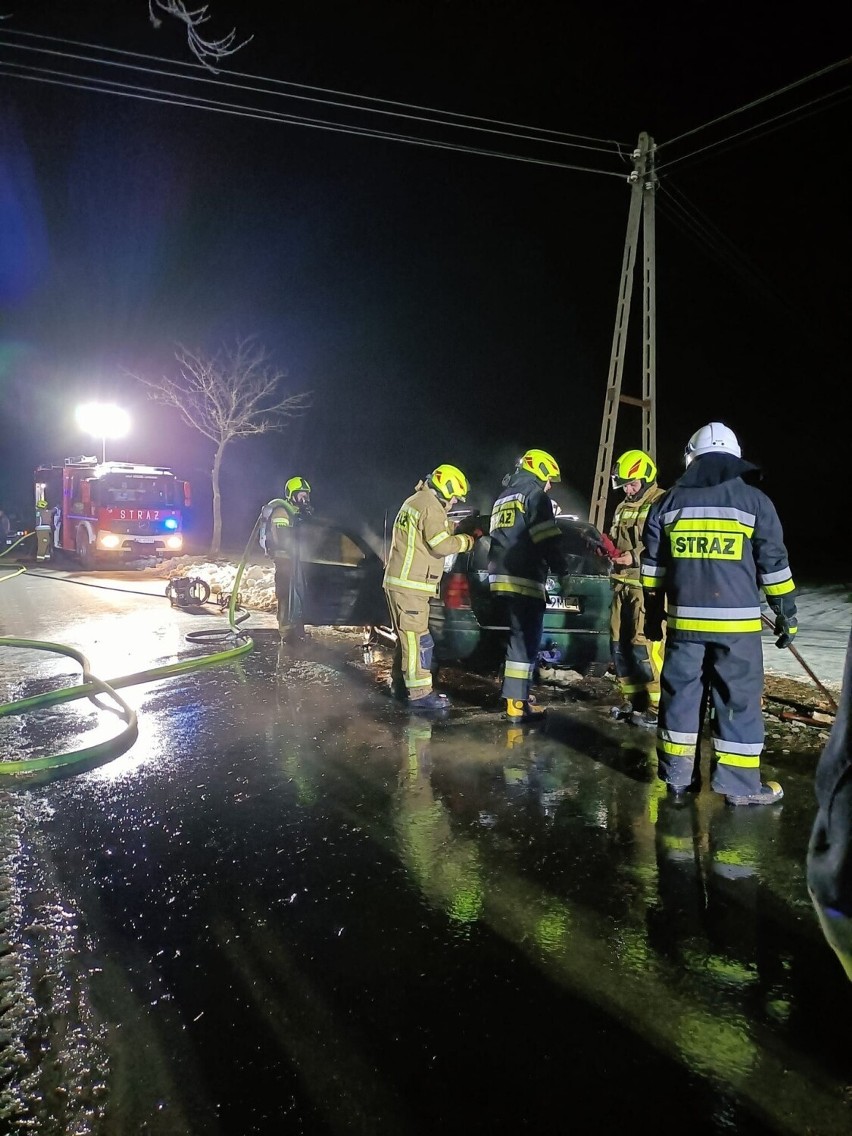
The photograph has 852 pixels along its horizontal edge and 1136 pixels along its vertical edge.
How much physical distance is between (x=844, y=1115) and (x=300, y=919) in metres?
1.84

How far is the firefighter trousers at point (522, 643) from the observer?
5.46m

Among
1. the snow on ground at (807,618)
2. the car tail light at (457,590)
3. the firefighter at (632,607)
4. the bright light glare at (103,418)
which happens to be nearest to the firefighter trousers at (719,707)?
the firefighter at (632,607)

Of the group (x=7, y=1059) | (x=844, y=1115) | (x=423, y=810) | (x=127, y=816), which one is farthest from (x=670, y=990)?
(x=127, y=816)

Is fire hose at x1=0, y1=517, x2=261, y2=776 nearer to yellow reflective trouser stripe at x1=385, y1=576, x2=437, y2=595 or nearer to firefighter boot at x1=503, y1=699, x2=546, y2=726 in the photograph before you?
yellow reflective trouser stripe at x1=385, y1=576, x2=437, y2=595

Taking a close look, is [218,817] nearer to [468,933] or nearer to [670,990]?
[468,933]

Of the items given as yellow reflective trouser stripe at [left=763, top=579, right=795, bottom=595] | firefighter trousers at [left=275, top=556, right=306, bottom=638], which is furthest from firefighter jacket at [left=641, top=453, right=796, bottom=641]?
firefighter trousers at [left=275, top=556, right=306, bottom=638]

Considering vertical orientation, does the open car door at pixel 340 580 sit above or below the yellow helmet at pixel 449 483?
below

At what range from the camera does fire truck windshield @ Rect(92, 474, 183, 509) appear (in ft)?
56.3

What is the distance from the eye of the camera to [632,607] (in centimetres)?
572

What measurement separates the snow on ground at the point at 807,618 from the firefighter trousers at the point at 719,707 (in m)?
3.23

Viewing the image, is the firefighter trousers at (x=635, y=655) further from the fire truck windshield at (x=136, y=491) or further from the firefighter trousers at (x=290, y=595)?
the fire truck windshield at (x=136, y=491)

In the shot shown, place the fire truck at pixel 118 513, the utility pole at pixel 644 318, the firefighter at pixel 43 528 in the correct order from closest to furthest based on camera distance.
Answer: the utility pole at pixel 644 318, the fire truck at pixel 118 513, the firefighter at pixel 43 528

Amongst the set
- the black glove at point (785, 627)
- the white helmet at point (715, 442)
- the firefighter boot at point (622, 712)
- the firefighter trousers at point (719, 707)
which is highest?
the white helmet at point (715, 442)

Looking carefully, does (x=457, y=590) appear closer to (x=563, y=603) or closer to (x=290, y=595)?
(x=563, y=603)
